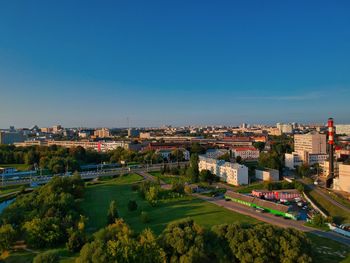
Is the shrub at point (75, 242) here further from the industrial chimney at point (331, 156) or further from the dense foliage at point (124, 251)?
the industrial chimney at point (331, 156)

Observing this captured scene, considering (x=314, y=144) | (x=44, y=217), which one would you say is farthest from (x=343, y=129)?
(x=44, y=217)

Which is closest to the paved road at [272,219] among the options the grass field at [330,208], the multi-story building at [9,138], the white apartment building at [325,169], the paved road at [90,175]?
the grass field at [330,208]

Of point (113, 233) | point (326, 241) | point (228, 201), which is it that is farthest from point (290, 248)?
point (228, 201)

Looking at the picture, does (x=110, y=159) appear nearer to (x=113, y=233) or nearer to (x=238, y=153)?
(x=238, y=153)

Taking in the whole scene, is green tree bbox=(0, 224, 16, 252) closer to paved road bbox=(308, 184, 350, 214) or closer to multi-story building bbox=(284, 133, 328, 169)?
paved road bbox=(308, 184, 350, 214)

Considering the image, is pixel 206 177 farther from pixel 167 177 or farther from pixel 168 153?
pixel 168 153

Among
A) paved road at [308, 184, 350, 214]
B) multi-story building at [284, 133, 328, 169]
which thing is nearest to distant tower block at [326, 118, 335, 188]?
paved road at [308, 184, 350, 214]
